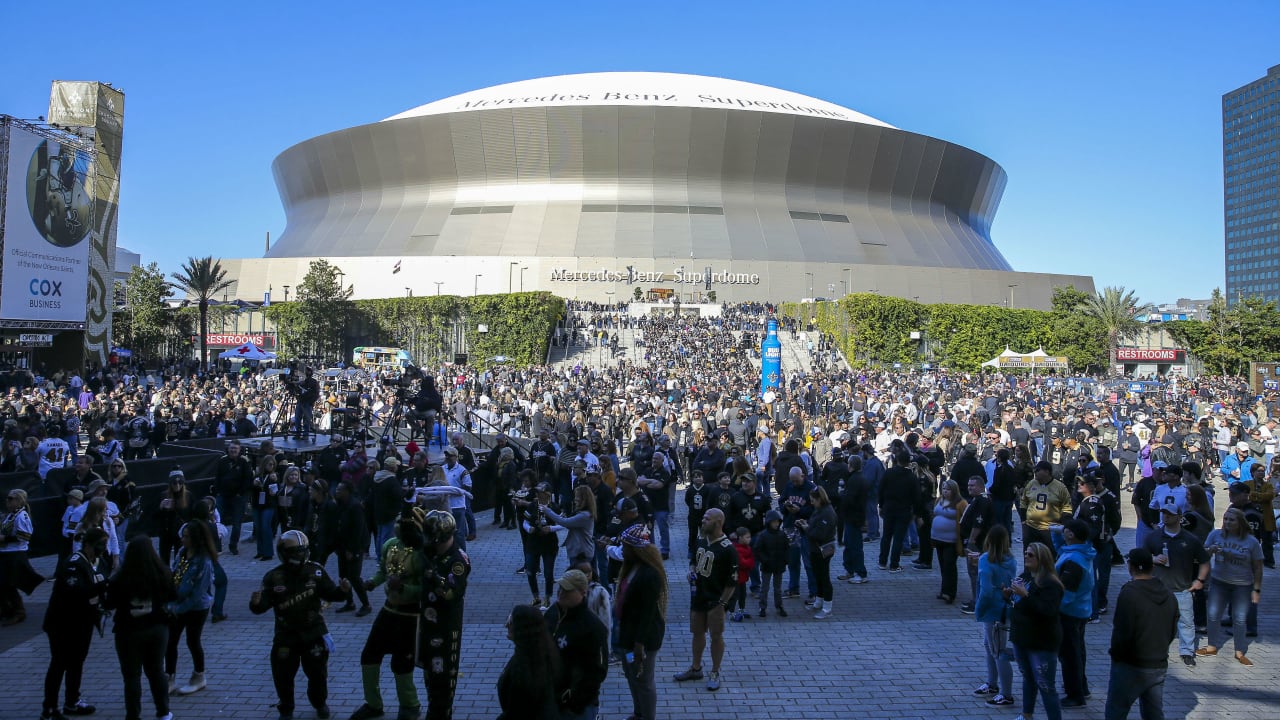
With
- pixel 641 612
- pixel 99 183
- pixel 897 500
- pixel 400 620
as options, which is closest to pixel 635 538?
pixel 641 612

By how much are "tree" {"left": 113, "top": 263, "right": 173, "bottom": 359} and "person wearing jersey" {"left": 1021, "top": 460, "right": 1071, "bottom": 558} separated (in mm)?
44295

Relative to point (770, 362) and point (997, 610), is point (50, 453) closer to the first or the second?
point (997, 610)

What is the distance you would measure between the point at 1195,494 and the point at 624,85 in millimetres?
69456

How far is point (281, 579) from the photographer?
5.21m

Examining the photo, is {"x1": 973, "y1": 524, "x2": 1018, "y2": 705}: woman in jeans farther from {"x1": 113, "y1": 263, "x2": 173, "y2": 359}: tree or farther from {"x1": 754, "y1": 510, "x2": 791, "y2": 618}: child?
{"x1": 113, "y1": 263, "x2": 173, "y2": 359}: tree

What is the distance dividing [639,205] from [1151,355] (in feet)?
109

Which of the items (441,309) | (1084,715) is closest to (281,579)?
(1084,715)

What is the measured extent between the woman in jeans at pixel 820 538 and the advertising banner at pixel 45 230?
93.3ft

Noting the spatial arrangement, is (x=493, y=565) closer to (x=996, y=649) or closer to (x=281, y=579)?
(x=281, y=579)

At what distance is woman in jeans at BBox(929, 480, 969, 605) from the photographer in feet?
26.8

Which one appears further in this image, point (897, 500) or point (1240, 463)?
point (1240, 463)

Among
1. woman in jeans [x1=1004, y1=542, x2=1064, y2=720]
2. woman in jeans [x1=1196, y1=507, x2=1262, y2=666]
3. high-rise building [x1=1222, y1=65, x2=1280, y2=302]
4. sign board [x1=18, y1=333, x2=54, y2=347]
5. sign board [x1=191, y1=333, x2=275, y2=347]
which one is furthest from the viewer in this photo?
high-rise building [x1=1222, y1=65, x2=1280, y2=302]

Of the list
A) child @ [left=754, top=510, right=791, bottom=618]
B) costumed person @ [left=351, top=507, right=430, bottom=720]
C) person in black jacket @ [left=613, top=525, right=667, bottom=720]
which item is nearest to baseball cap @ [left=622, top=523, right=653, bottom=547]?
person in black jacket @ [left=613, top=525, right=667, bottom=720]

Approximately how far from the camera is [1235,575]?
680 cm
